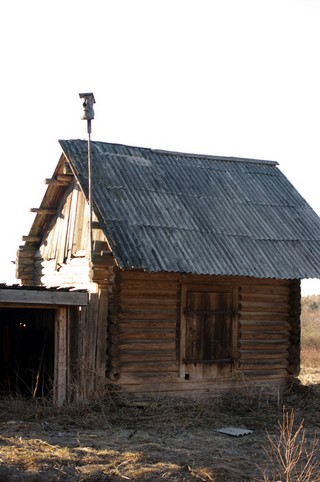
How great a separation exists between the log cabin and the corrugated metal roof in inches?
1.3

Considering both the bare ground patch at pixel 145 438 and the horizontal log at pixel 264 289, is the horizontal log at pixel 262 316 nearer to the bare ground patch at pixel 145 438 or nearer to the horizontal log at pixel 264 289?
the horizontal log at pixel 264 289

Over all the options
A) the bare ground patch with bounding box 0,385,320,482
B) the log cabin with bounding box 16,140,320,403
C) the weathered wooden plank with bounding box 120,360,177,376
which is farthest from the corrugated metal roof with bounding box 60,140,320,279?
the bare ground patch with bounding box 0,385,320,482

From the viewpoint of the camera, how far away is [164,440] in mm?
11609

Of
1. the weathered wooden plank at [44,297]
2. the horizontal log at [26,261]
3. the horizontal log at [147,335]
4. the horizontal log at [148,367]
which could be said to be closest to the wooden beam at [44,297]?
the weathered wooden plank at [44,297]

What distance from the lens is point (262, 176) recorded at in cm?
1906

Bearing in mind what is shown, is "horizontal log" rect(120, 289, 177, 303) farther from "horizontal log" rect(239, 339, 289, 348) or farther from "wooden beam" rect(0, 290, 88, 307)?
"horizontal log" rect(239, 339, 289, 348)

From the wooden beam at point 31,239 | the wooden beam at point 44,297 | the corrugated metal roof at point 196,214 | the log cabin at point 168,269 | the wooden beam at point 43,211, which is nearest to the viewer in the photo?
the wooden beam at point 44,297

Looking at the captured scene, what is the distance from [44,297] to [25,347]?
4.00m

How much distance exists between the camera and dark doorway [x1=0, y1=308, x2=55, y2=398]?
1672 centimetres

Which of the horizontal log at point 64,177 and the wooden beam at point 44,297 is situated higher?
the horizontal log at point 64,177

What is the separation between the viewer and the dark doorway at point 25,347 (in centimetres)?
1672

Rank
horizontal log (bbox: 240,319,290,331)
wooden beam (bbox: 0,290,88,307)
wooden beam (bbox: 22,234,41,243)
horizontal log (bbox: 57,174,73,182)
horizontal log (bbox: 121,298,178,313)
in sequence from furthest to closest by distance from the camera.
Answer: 1. wooden beam (bbox: 22,234,41,243)
2. horizontal log (bbox: 57,174,73,182)
3. horizontal log (bbox: 240,319,290,331)
4. horizontal log (bbox: 121,298,178,313)
5. wooden beam (bbox: 0,290,88,307)

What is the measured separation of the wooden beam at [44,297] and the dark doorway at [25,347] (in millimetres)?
2578

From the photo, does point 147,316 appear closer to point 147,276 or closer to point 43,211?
point 147,276
